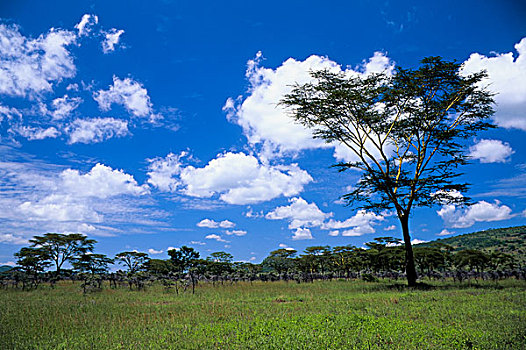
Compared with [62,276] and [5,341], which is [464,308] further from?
[62,276]

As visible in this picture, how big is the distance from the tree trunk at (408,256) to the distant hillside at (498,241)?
43.3m

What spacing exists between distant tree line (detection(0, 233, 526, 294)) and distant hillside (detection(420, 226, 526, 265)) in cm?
1225

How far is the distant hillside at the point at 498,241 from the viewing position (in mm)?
62334

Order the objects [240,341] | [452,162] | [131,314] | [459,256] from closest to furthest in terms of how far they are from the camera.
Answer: [240,341]
[131,314]
[452,162]
[459,256]

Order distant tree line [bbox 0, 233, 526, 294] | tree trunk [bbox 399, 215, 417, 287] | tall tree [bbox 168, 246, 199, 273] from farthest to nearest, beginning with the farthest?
tall tree [bbox 168, 246, 199, 273] → distant tree line [bbox 0, 233, 526, 294] → tree trunk [bbox 399, 215, 417, 287]

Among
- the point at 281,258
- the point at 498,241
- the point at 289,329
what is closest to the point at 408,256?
the point at 289,329

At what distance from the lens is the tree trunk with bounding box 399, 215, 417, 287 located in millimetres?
21916

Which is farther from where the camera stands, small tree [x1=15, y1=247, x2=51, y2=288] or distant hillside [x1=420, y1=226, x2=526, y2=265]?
distant hillside [x1=420, y1=226, x2=526, y2=265]

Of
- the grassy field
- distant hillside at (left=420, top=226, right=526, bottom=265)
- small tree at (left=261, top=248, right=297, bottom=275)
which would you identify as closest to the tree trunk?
the grassy field

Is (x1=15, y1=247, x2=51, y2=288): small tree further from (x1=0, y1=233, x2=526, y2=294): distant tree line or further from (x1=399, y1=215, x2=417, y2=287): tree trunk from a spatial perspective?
(x1=399, y1=215, x2=417, y2=287): tree trunk

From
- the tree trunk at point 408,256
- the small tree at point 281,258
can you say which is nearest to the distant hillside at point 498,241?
the small tree at point 281,258

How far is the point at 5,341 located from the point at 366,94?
23233mm

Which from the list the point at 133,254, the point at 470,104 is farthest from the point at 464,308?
the point at 133,254

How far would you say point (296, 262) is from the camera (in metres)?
61.4
